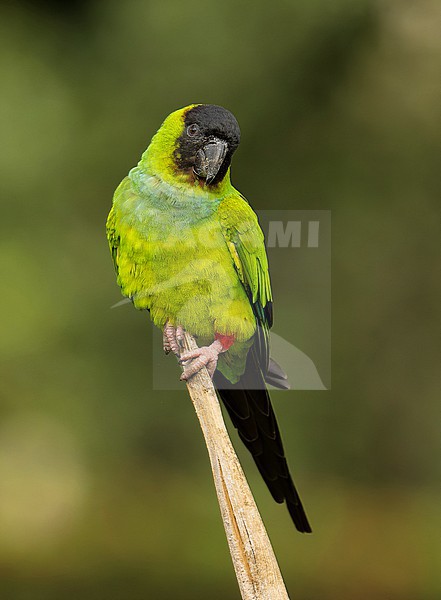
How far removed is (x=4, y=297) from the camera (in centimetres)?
309

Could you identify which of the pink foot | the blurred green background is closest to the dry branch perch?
the pink foot

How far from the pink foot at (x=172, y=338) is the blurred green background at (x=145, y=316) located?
1.30 metres

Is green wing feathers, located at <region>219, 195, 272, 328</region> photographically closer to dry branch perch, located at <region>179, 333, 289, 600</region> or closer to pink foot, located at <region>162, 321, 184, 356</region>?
pink foot, located at <region>162, 321, 184, 356</region>

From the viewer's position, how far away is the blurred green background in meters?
2.87

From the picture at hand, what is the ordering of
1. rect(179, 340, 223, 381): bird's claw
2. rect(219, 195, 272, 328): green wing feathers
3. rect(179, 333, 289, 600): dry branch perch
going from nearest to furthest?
1. rect(179, 333, 289, 600): dry branch perch
2. rect(179, 340, 223, 381): bird's claw
3. rect(219, 195, 272, 328): green wing feathers

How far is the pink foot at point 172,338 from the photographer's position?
57.1 inches

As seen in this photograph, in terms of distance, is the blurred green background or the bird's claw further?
the blurred green background

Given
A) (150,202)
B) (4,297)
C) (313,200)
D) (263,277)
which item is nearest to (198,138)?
(150,202)

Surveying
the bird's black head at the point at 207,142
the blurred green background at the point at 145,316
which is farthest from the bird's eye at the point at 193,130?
the blurred green background at the point at 145,316

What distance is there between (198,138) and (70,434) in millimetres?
2098

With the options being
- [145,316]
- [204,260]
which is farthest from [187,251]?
[145,316]

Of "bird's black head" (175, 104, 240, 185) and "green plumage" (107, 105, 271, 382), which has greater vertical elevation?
"bird's black head" (175, 104, 240, 185)

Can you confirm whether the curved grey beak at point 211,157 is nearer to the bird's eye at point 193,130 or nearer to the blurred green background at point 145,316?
the bird's eye at point 193,130

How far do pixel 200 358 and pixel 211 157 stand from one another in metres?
0.40
